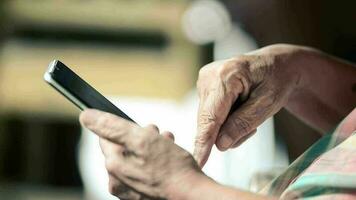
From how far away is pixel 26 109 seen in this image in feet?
7.46

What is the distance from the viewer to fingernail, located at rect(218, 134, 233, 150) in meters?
0.72

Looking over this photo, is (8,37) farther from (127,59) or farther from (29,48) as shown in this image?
(127,59)

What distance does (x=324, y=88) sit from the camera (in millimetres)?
803

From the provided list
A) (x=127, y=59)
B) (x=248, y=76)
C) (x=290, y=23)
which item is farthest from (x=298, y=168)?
(x=127, y=59)

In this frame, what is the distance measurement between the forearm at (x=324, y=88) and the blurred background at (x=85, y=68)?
1216mm

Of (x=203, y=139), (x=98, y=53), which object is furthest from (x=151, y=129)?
(x=98, y=53)

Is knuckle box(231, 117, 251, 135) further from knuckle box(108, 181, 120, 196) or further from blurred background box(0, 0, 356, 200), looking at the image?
blurred background box(0, 0, 356, 200)

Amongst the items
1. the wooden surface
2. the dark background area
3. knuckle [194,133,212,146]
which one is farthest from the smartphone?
the wooden surface

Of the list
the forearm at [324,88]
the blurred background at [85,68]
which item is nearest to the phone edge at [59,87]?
the forearm at [324,88]

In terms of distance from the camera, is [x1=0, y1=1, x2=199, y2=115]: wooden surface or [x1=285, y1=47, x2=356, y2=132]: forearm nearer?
[x1=285, y1=47, x2=356, y2=132]: forearm

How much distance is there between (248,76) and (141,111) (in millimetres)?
1398

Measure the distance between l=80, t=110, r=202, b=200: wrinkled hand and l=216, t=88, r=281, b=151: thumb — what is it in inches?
6.7

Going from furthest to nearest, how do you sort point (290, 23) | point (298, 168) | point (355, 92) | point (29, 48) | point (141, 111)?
point (29, 48), point (141, 111), point (290, 23), point (355, 92), point (298, 168)

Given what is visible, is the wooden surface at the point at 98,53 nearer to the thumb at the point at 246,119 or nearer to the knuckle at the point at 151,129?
the thumb at the point at 246,119
